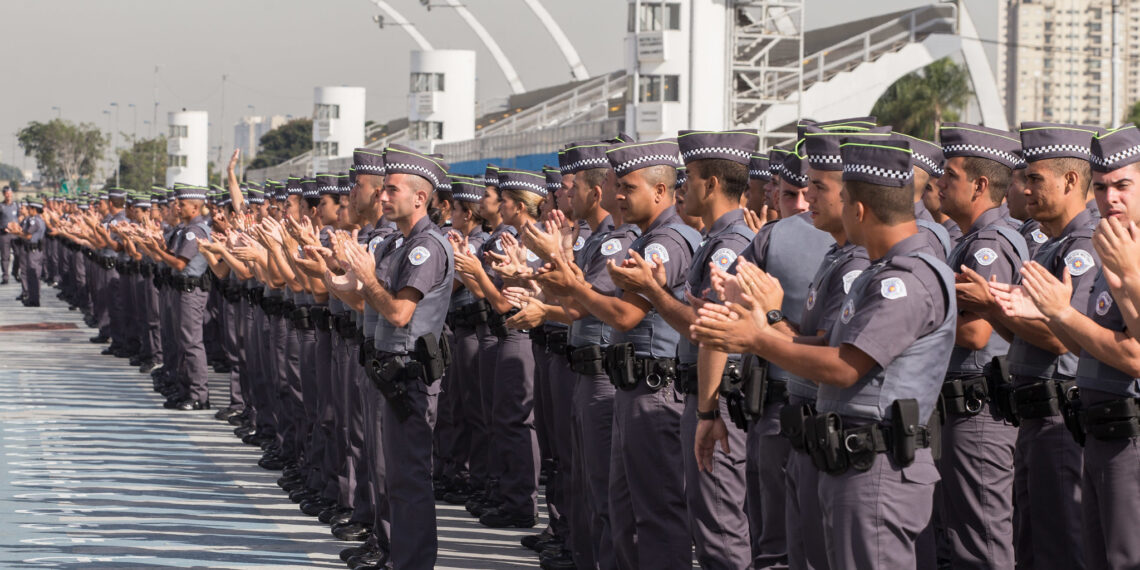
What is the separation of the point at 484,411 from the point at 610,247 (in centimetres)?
332

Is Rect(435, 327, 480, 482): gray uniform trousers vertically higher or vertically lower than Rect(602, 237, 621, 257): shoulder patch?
lower

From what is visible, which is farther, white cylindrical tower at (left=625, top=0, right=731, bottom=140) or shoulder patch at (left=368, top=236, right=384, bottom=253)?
white cylindrical tower at (left=625, top=0, right=731, bottom=140)

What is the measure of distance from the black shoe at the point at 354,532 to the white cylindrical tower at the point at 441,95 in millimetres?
56269

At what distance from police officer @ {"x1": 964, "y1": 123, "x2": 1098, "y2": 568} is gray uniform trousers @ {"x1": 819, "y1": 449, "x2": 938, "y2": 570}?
4.32ft

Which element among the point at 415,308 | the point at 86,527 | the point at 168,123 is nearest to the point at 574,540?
the point at 415,308

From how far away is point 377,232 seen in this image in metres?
8.91

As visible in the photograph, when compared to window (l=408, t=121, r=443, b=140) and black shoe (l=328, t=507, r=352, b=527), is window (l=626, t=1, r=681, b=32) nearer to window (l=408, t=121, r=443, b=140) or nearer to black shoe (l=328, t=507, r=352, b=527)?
window (l=408, t=121, r=443, b=140)

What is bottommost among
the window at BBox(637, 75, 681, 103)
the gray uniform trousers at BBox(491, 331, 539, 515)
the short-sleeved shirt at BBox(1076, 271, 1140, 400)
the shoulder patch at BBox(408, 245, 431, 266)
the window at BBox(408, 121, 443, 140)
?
the gray uniform trousers at BBox(491, 331, 539, 515)

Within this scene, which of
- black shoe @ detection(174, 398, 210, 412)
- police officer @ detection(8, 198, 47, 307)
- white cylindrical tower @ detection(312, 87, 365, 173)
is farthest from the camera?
white cylindrical tower @ detection(312, 87, 365, 173)

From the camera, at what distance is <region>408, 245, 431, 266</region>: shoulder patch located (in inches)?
267

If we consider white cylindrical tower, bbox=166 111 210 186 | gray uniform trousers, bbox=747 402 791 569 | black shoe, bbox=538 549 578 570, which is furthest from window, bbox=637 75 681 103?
white cylindrical tower, bbox=166 111 210 186

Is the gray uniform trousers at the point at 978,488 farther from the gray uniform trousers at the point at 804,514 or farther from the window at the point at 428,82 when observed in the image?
the window at the point at 428,82

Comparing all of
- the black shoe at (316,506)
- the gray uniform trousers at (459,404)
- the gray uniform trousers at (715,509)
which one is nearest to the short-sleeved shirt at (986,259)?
the gray uniform trousers at (715,509)

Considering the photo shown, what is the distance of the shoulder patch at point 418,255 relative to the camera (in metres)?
6.79
